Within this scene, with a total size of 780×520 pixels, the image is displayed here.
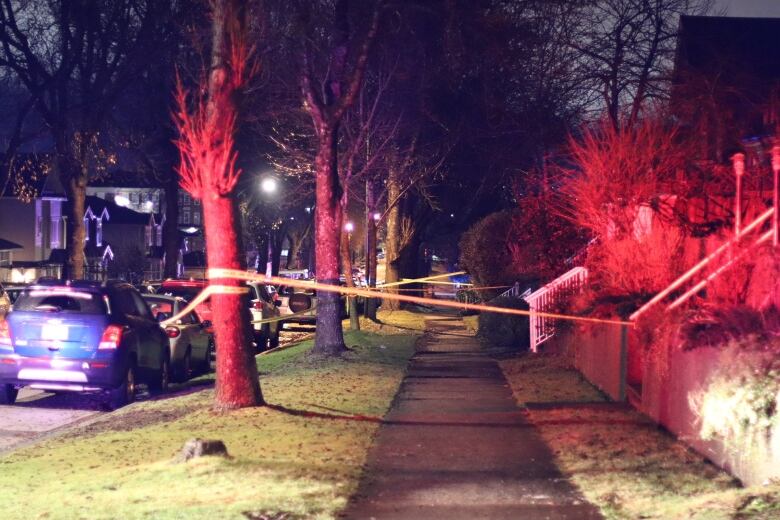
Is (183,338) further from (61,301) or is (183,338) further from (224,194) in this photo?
(224,194)

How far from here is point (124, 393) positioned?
14.4m

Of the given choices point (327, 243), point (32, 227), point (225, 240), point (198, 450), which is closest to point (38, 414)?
point (225, 240)

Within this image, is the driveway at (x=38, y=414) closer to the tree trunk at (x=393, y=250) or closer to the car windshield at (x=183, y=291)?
the car windshield at (x=183, y=291)

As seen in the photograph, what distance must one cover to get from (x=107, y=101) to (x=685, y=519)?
29.9 metres

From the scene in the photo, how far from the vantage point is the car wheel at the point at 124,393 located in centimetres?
1436

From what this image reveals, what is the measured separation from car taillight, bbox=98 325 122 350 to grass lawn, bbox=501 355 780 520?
5.55 m

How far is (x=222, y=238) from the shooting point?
38.8 ft

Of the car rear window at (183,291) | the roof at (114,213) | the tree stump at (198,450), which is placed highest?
the roof at (114,213)

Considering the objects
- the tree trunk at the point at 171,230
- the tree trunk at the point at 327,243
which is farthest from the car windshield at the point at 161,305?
the tree trunk at the point at 171,230

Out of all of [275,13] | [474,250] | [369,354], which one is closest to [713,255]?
[369,354]

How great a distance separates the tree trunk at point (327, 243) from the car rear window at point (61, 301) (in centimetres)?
623

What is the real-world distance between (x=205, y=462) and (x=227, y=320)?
3.44 m

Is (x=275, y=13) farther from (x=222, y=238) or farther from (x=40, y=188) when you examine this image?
(x=40, y=188)

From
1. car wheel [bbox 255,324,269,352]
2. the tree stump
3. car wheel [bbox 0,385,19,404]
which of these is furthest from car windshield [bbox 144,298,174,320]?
the tree stump
